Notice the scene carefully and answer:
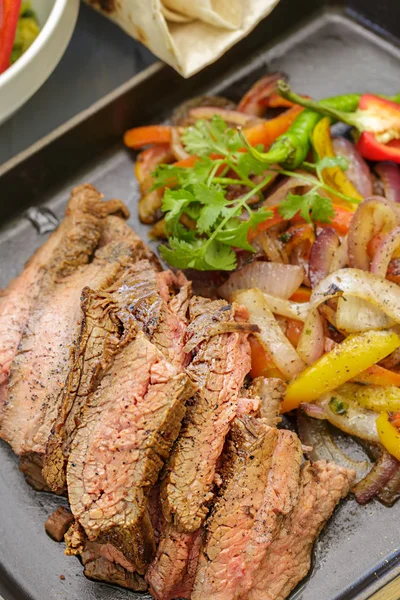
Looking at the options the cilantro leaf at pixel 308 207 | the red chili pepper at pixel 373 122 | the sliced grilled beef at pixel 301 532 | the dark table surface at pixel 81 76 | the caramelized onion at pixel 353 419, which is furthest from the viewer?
the dark table surface at pixel 81 76

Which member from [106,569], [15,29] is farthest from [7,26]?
[106,569]

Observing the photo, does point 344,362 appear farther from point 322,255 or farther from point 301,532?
point 301,532

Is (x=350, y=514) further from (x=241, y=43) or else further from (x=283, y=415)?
(x=241, y=43)

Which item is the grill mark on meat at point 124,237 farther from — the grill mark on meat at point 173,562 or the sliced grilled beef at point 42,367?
the grill mark on meat at point 173,562

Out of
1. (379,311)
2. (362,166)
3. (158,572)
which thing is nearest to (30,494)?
(158,572)

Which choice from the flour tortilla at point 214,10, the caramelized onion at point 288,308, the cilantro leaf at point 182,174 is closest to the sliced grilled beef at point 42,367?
the cilantro leaf at point 182,174
